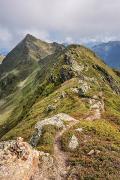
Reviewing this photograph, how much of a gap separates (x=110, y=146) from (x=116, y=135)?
718cm

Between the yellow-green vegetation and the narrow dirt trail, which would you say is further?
the narrow dirt trail

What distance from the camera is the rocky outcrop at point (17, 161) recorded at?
45781 millimetres

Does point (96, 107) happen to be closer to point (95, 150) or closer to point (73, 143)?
point (73, 143)

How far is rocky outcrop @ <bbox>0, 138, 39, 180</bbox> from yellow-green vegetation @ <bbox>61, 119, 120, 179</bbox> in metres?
5.80

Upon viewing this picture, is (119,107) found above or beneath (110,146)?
above

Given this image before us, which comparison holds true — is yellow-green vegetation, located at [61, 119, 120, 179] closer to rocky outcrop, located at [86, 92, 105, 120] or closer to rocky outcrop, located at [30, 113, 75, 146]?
rocky outcrop, located at [30, 113, 75, 146]

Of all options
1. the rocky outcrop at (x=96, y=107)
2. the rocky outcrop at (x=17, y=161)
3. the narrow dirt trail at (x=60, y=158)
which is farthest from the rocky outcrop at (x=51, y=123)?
the rocky outcrop at (x=17, y=161)

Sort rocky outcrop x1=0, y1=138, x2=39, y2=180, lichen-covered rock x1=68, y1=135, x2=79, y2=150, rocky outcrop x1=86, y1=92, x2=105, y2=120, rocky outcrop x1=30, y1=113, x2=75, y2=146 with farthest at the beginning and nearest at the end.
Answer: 1. rocky outcrop x1=86, y1=92, x2=105, y2=120
2. rocky outcrop x1=30, y1=113, x2=75, y2=146
3. lichen-covered rock x1=68, y1=135, x2=79, y2=150
4. rocky outcrop x1=0, y1=138, x2=39, y2=180

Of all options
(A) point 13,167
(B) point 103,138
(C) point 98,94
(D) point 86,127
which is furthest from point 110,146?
(C) point 98,94

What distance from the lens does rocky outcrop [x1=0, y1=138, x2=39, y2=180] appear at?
45.8 metres

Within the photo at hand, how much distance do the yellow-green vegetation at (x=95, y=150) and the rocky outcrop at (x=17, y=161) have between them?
19.0 feet


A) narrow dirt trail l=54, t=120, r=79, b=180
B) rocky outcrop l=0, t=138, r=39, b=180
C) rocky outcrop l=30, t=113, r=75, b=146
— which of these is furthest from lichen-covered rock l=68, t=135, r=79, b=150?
rocky outcrop l=30, t=113, r=75, b=146

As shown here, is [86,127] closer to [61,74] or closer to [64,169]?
[64,169]

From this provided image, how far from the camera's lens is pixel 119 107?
334 ft
